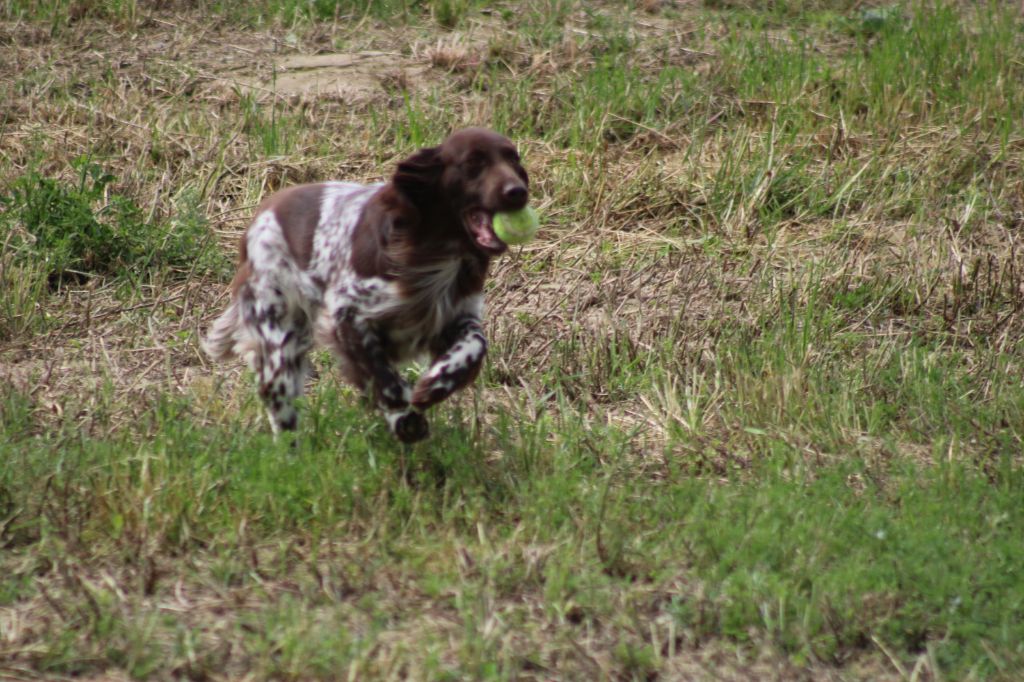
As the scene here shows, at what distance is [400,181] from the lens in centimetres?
506

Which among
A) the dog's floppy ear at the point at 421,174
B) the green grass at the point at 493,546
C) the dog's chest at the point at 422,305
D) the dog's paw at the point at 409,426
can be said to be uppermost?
the dog's floppy ear at the point at 421,174

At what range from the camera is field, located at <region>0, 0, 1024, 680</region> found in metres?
4.23

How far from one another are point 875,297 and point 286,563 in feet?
12.0

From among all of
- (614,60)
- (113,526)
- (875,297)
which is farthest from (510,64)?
(113,526)

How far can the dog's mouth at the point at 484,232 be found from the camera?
490 centimetres

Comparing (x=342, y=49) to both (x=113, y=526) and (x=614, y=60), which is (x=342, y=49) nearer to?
(x=614, y=60)

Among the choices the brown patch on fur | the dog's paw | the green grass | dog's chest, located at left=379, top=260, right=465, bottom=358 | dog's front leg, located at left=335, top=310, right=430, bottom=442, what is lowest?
the green grass

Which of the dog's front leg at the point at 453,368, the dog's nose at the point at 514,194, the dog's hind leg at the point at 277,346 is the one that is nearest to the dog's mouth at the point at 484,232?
the dog's nose at the point at 514,194

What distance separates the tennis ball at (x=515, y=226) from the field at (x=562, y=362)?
0.84 metres

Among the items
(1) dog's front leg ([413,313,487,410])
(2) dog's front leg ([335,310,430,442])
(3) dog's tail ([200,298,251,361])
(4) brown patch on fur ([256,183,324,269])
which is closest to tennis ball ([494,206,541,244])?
(1) dog's front leg ([413,313,487,410])

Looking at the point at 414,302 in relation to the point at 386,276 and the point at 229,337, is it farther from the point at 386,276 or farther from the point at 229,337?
the point at 229,337

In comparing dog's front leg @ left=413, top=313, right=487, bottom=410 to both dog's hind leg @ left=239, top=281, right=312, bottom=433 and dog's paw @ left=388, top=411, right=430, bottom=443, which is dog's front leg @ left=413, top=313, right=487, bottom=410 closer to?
dog's paw @ left=388, top=411, right=430, bottom=443

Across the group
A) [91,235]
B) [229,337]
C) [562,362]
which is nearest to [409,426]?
[229,337]

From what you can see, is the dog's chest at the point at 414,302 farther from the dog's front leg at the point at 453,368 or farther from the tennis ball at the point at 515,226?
the tennis ball at the point at 515,226
